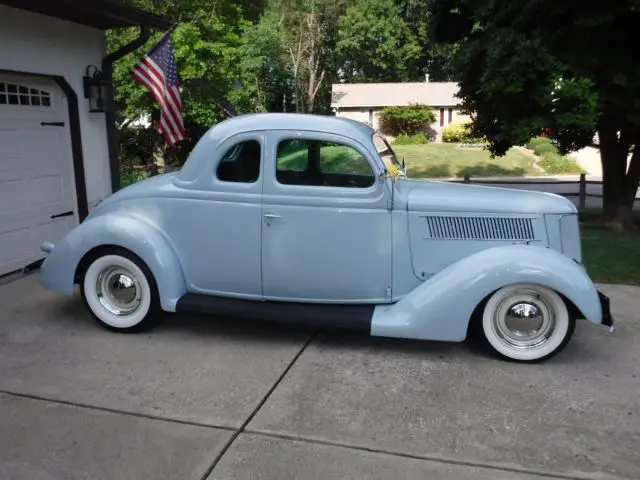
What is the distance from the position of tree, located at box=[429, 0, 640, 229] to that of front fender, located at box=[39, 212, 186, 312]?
5.85 m

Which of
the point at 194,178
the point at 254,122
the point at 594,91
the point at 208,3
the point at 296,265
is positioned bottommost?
the point at 296,265

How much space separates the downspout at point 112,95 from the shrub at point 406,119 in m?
37.5

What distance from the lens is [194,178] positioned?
188 inches

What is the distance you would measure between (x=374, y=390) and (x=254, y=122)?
2.30 m

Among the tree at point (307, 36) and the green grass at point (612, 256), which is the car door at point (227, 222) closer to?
the green grass at point (612, 256)

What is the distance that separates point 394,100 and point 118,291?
4335 centimetres

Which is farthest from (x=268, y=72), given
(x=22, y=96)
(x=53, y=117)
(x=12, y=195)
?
(x=12, y=195)

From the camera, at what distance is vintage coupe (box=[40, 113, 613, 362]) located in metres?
4.29

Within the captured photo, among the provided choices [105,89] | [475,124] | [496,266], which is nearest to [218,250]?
[496,266]

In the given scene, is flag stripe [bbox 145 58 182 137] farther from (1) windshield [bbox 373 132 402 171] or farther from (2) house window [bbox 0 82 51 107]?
(1) windshield [bbox 373 132 402 171]

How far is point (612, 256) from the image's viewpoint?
7.95 metres

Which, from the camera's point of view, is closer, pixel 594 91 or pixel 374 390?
pixel 374 390

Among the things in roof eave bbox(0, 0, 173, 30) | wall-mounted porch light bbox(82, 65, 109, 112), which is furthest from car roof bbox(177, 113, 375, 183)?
wall-mounted porch light bbox(82, 65, 109, 112)

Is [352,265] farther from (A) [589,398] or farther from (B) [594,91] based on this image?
(B) [594,91]
